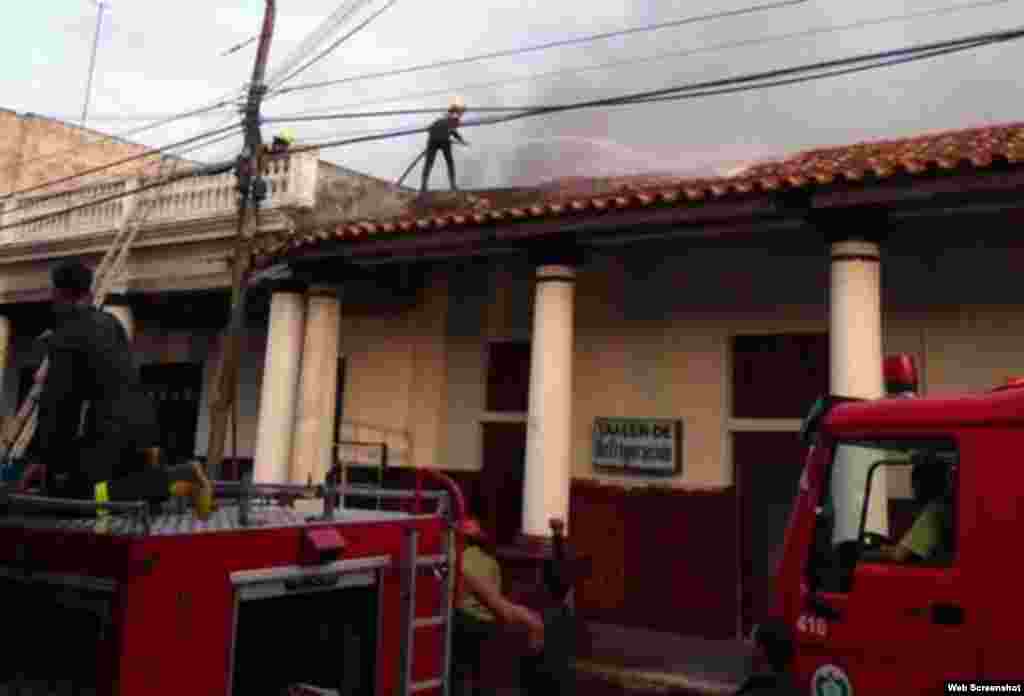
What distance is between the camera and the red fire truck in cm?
348

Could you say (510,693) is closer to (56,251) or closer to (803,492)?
(803,492)

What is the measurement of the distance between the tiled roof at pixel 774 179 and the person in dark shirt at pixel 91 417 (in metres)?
5.45

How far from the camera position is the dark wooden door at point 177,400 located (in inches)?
622

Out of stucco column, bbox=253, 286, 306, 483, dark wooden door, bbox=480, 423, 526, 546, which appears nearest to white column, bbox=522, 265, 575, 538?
dark wooden door, bbox=480, 423, 526, 546

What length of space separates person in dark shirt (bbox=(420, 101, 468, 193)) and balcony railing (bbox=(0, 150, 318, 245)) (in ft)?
6.90

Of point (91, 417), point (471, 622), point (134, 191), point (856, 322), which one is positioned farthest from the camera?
point (134, 191)

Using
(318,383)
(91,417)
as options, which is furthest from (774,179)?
(318,383)

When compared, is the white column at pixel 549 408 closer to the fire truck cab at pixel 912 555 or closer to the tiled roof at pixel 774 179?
the tiled roof at pixel 774 179

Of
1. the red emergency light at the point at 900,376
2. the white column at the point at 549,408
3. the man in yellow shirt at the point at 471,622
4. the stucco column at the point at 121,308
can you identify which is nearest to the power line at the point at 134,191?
the stucco column at the point at 121,308

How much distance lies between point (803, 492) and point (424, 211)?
10.4 metres

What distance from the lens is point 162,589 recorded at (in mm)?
3516

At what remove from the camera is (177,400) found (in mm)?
16078

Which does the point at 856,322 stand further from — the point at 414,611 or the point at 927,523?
the point at 414,611

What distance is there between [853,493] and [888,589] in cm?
58
